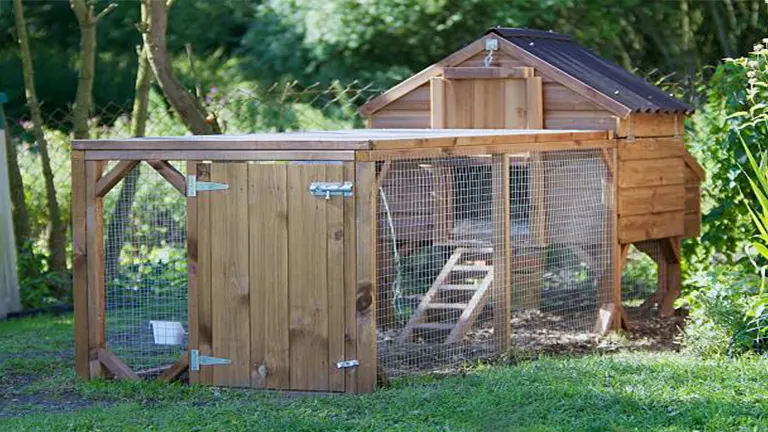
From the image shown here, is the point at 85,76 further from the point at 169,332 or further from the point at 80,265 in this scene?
the point at 169,332

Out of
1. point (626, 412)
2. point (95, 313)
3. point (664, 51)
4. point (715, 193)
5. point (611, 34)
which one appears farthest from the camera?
point (664, 51)

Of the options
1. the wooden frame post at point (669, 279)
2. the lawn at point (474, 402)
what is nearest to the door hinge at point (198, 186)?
the lawn at point (474, 402)

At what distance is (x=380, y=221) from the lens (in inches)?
333

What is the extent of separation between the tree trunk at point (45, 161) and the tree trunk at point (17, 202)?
0.70 feet

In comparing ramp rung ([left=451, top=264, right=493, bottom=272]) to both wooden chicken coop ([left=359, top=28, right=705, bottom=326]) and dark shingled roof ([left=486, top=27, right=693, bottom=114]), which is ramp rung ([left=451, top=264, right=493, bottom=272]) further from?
dark shingled roof ([left=486, top=27, right=693, bottom=114])

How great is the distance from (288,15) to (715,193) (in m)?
8.28

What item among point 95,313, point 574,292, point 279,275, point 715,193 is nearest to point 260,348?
point 279,275

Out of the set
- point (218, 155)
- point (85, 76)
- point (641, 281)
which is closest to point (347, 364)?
point (218, 155)

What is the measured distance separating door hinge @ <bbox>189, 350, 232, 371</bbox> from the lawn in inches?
6.4

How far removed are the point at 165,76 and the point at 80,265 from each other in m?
2.95

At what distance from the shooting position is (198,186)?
737 cm

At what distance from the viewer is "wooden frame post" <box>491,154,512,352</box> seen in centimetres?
810

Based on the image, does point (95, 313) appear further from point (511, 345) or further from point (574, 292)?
point (574, 292)

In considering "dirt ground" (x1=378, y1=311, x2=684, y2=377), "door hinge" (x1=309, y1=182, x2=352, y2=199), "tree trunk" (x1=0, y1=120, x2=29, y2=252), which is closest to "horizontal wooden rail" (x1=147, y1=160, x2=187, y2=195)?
"door hinge" (x1=309, y1=182, x2=352, y2=199)
